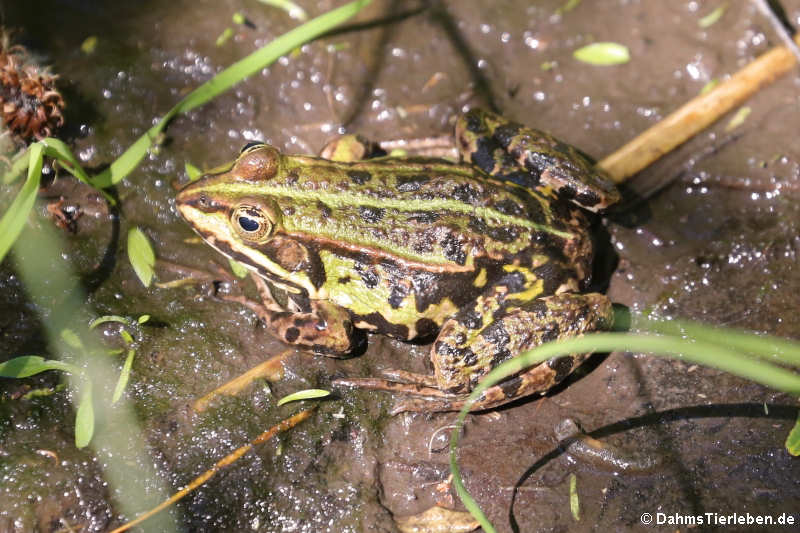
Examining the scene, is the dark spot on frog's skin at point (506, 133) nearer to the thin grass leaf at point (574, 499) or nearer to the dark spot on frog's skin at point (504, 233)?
the dark spot on frog's skin at point (504, 233)

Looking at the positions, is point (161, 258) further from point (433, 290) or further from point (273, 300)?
point (433, 290)

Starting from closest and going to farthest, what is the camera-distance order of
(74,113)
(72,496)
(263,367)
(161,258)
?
A: (72,496), (263,367), (161,258), (74,113)

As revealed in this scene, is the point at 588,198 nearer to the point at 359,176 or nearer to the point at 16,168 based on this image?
the point at 359,176

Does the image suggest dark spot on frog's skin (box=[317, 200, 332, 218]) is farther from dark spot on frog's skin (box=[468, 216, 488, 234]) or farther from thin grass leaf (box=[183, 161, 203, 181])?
thin grass leaf (box=[183, 161, 203, 181])

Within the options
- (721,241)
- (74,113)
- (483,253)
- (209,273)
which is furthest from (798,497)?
(74,113)

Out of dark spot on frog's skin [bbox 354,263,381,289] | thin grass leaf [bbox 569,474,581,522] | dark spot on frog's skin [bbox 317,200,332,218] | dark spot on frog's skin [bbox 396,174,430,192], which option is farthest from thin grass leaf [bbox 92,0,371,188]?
thin grass leaf [bbox 569,474,581,522]

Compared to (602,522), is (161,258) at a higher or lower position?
higher
